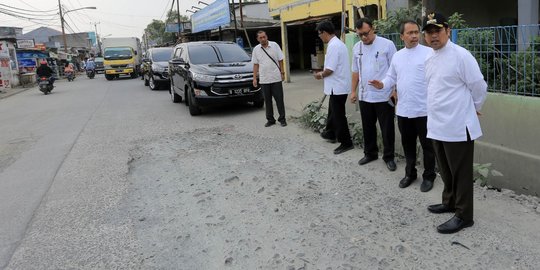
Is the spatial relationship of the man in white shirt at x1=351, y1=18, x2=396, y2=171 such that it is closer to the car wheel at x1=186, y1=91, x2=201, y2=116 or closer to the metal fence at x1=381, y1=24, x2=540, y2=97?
the metal fence at x1=381, y1=24, x2=540, y2=97

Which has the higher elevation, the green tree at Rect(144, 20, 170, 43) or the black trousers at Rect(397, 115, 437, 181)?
the green tree at Rect(144, 20, 170, 43)

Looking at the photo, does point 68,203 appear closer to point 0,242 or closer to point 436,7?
point 0,242

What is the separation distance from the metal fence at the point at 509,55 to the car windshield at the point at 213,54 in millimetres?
6537

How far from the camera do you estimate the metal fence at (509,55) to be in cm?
426

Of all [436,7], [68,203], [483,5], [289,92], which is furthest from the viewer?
[289,92]

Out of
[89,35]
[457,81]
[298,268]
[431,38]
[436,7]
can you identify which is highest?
[89,35]

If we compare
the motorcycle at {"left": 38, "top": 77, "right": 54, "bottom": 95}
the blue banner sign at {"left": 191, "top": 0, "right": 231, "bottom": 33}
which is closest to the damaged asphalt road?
the blue banner sign at {"left": 191, "top": 0, "right": 231, "bottom": 33}

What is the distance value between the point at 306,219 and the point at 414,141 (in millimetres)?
1424

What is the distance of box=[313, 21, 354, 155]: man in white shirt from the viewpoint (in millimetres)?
5723

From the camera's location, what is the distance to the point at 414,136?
4.42 meters

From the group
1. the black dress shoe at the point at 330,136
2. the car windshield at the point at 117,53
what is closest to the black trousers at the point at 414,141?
the black dress shoe at the point at 330,136

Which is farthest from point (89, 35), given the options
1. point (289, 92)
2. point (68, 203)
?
point (68, 203)

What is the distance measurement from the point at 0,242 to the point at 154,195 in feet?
4.88

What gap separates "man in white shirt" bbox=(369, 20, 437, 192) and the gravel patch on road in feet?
1.18
